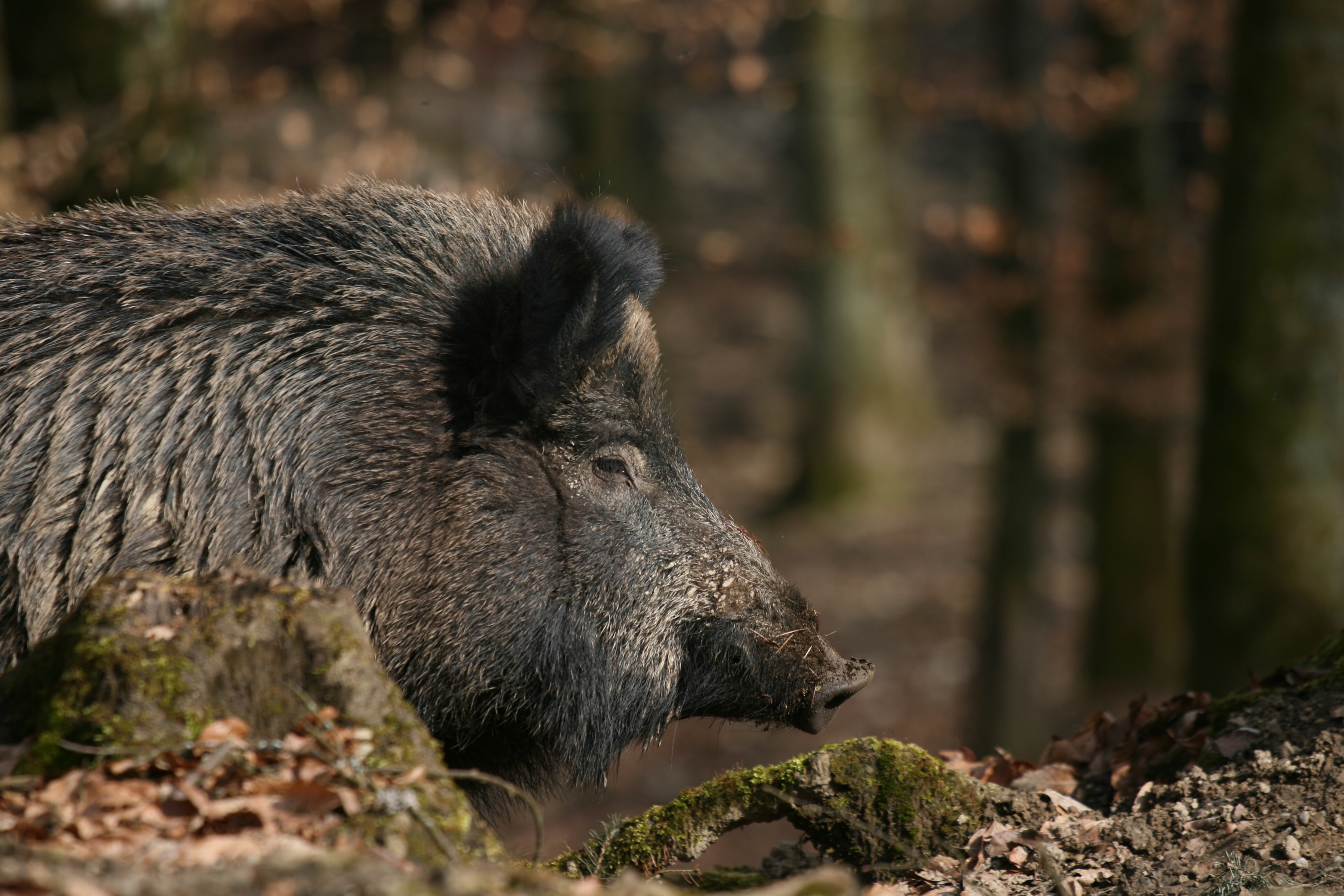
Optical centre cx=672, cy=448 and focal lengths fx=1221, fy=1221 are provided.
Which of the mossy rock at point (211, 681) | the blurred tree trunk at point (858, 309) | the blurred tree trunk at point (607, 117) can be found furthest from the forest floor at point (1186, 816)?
the blurred tree trunk at point (858, 309)

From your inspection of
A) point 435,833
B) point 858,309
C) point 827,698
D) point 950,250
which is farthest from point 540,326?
point 950,250

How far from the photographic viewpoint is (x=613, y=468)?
15.6 feet

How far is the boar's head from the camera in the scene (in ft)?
14.5

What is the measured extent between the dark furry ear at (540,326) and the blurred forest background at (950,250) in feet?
3.24

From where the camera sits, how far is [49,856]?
2.40 metres

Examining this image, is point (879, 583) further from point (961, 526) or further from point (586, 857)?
point (586, 857)

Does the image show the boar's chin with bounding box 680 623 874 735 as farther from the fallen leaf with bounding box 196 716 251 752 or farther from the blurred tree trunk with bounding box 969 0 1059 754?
the blurred tree trunk with bounding box 969 0 1059 754

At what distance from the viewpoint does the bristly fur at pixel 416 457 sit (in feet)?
13.5

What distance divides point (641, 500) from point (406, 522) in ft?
3.01

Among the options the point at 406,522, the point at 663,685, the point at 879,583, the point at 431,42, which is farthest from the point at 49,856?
the point at 431,42

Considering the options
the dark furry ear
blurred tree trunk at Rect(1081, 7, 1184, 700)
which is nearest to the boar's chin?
the dark furry ear

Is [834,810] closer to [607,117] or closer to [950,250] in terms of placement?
[607,117]

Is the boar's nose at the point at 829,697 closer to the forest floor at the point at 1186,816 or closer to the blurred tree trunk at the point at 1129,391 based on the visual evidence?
the forest floor at the point at 1186,816

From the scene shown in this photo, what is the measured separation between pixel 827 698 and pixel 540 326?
1.73m
